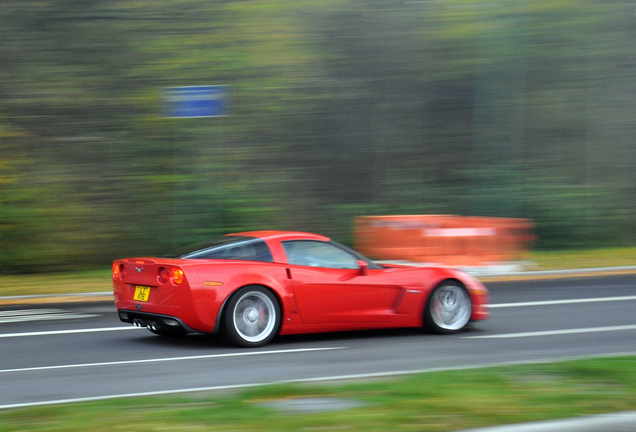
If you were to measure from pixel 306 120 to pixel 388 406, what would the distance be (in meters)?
16.3

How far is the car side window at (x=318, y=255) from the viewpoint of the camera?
8734 millimetres

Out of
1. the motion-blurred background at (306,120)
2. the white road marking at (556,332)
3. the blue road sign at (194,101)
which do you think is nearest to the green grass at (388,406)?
the white road marking at (556,332)

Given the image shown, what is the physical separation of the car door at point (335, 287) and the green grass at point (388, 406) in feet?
7.69

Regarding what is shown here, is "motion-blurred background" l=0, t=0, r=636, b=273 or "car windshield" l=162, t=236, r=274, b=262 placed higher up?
"motion-blurred background" l=0, t=0, r=636, b=273

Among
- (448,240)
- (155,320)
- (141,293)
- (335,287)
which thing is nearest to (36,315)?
(141,293)

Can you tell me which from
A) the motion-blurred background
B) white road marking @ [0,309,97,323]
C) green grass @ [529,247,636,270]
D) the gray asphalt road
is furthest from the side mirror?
green grass @ [529,247,636,270]

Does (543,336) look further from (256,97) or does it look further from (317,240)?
(256,97)

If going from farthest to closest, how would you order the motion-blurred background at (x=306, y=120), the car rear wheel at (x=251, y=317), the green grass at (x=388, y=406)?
the motion-blurred background at (x=306, y=120)
the car rear wheel at (x=251, y=317)
the green grass at (x=388, y=406)

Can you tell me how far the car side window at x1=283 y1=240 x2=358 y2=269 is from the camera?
8.73m

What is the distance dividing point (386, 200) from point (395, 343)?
44.2ft

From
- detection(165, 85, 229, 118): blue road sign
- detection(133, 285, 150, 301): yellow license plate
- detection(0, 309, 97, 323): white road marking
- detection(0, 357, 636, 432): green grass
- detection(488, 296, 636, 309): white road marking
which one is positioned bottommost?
detection(0, 309, 97, 323): white road marking

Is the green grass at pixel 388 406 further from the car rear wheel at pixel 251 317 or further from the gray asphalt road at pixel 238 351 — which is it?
the car rear wheel at pixel 251 317

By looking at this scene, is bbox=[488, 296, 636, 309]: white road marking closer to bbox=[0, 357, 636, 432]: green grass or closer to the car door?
the car door

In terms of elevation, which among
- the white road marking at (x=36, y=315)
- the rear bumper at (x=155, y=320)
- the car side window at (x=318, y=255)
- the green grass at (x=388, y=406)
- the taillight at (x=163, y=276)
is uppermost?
the car side window at (x=318, y=255)
